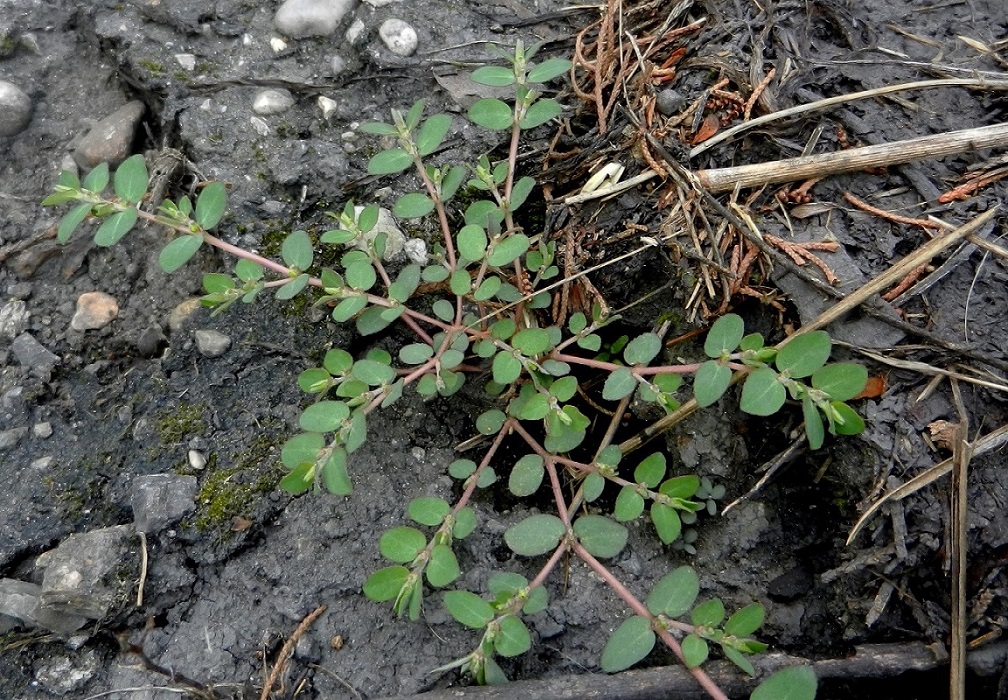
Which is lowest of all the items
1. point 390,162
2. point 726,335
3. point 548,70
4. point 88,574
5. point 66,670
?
point 66,670

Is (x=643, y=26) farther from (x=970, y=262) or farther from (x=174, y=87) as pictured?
(x=174, y=87)

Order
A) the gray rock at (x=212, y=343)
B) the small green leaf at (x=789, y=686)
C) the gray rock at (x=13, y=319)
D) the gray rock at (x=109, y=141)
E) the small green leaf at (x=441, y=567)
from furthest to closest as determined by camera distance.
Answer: the gray rock at (x=109, y=141), the gray rock at (x=13, y=319), the gray rock at (x=212, y=343), the small green leaf at (x=441, y=567), the small green leaf at (x=789, y=686)

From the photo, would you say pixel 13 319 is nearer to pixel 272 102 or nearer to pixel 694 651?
pixel 272 102

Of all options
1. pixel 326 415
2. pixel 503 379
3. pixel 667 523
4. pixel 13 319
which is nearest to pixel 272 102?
pixel 13 319

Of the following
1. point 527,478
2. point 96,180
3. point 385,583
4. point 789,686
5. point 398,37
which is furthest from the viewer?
point 398,37

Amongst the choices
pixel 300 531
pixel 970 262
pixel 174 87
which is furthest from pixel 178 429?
pixel 970 262

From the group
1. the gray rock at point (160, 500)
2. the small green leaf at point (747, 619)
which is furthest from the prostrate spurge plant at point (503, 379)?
the gray rock at point (160, 500)

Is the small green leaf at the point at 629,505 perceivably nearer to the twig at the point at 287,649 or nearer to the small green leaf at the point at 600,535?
the small green leaf at the point at 600,535
